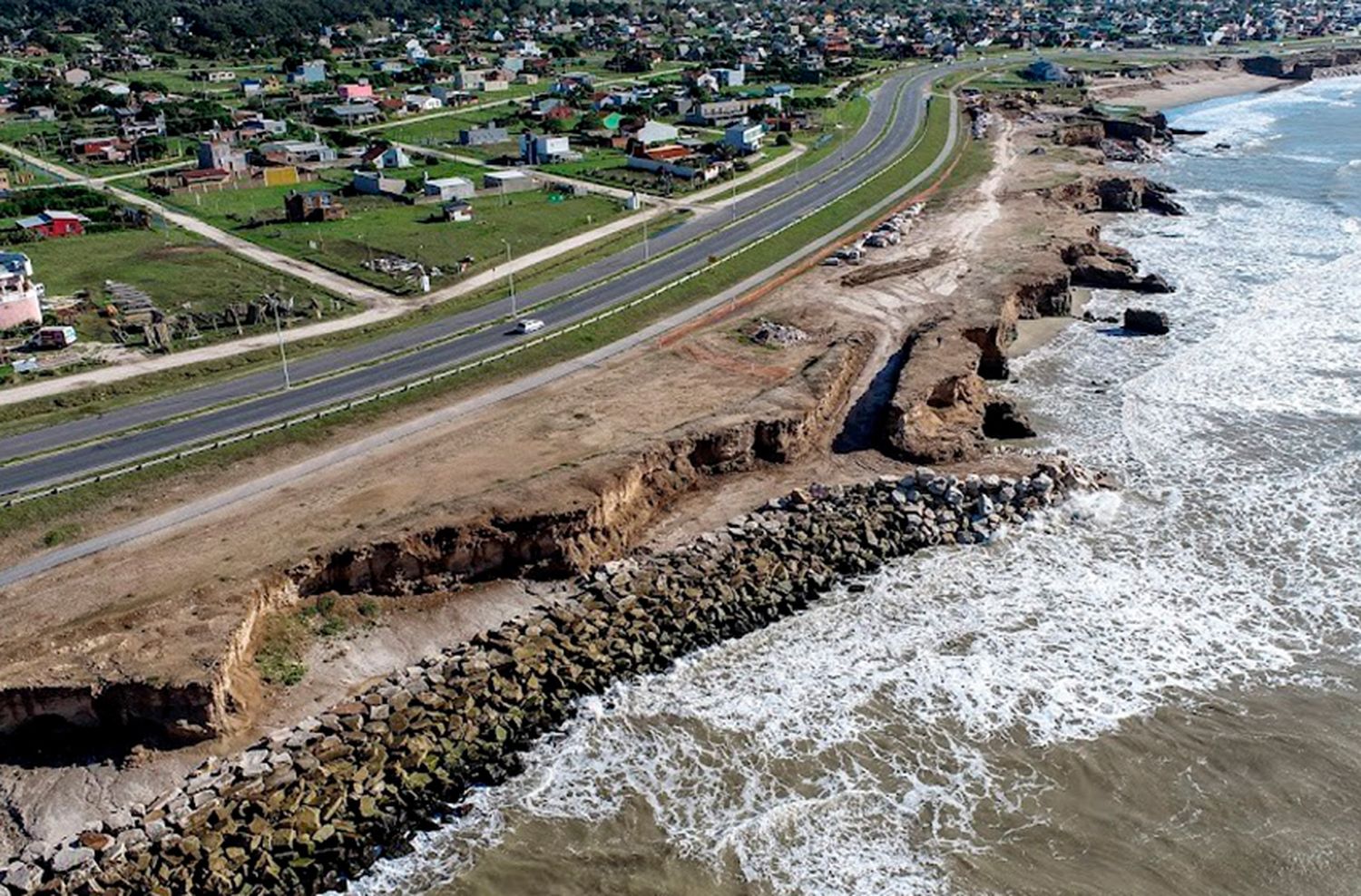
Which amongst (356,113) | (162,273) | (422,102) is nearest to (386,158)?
(356,113)

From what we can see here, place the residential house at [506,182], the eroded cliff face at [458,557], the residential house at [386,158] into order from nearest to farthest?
the eroded cliff face at [458,557] < the residential house at [506,182] < the residential house at [386,158]

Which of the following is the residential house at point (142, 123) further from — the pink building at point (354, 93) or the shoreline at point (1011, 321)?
the shoreline at point (1011, 321)

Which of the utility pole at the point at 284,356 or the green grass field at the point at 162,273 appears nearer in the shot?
the utility pole at the point at 284,356

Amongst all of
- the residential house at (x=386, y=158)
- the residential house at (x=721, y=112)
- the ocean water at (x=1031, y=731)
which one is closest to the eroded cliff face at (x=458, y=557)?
the ocean water at (x=1031, y=731)

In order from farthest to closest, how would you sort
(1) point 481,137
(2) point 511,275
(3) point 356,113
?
1. (3) point 356,113
2. (1) point 481,137
3. (2) point 511,275

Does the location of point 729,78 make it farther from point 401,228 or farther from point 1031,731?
point 1031,731

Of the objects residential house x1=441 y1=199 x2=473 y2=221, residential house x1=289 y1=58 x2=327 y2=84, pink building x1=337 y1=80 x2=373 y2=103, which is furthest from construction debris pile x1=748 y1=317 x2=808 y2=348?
residential house x1=289 y1=58 x2=327 y2=84
